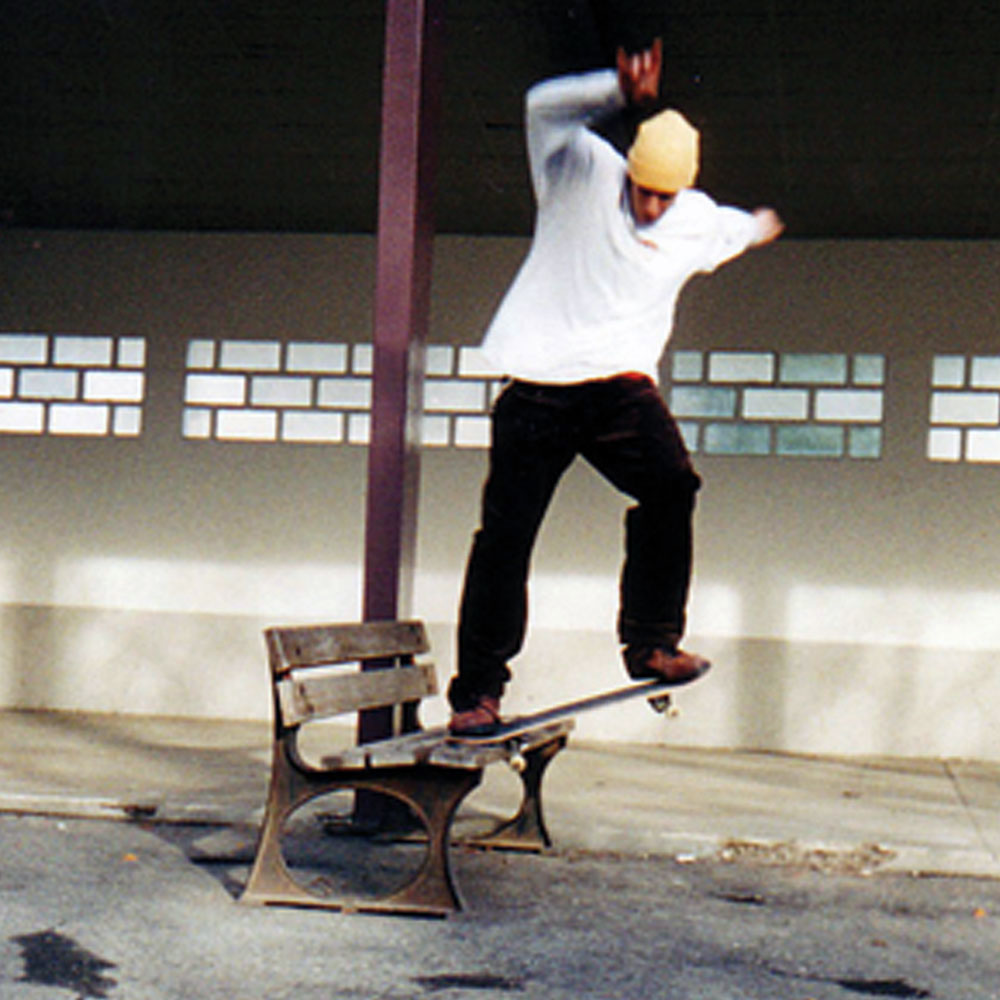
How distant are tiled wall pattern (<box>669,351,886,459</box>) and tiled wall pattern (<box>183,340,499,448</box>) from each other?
52.7 inches

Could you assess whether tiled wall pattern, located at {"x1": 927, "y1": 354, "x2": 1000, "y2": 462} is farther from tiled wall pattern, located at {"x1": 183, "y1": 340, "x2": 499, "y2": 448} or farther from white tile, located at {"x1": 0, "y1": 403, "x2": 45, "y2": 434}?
white tile, located at {"x1": 0, "y1": 403, "x2": 45, "y2": 434}

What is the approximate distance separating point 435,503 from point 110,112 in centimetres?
323

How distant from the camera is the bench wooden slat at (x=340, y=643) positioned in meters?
5.28

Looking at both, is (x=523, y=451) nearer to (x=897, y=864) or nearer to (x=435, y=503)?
(x=897, y=864)

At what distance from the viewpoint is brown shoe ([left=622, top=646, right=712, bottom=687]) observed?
5406 mm

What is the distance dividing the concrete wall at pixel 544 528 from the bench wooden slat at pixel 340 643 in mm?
3777

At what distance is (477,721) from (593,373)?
1267 mm

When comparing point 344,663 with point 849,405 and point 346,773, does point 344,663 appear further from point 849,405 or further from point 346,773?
point 849,405

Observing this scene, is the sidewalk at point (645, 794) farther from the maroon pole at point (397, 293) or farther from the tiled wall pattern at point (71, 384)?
the tiled wall pattern at point (71, 384)

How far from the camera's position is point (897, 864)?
6.38 meters

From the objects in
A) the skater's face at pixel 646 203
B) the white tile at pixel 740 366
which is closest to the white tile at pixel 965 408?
the white tile at pixel 740 366

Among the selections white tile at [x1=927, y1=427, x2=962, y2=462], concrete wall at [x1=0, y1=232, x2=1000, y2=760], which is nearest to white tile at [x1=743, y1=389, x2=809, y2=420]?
concrete wall at [x1=0, y1=232, x2=1000, y2=760]

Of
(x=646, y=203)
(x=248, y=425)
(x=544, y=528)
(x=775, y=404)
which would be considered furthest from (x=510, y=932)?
(x=248, y=425)

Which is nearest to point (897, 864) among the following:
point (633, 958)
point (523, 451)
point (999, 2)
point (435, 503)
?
point (633, 958)
